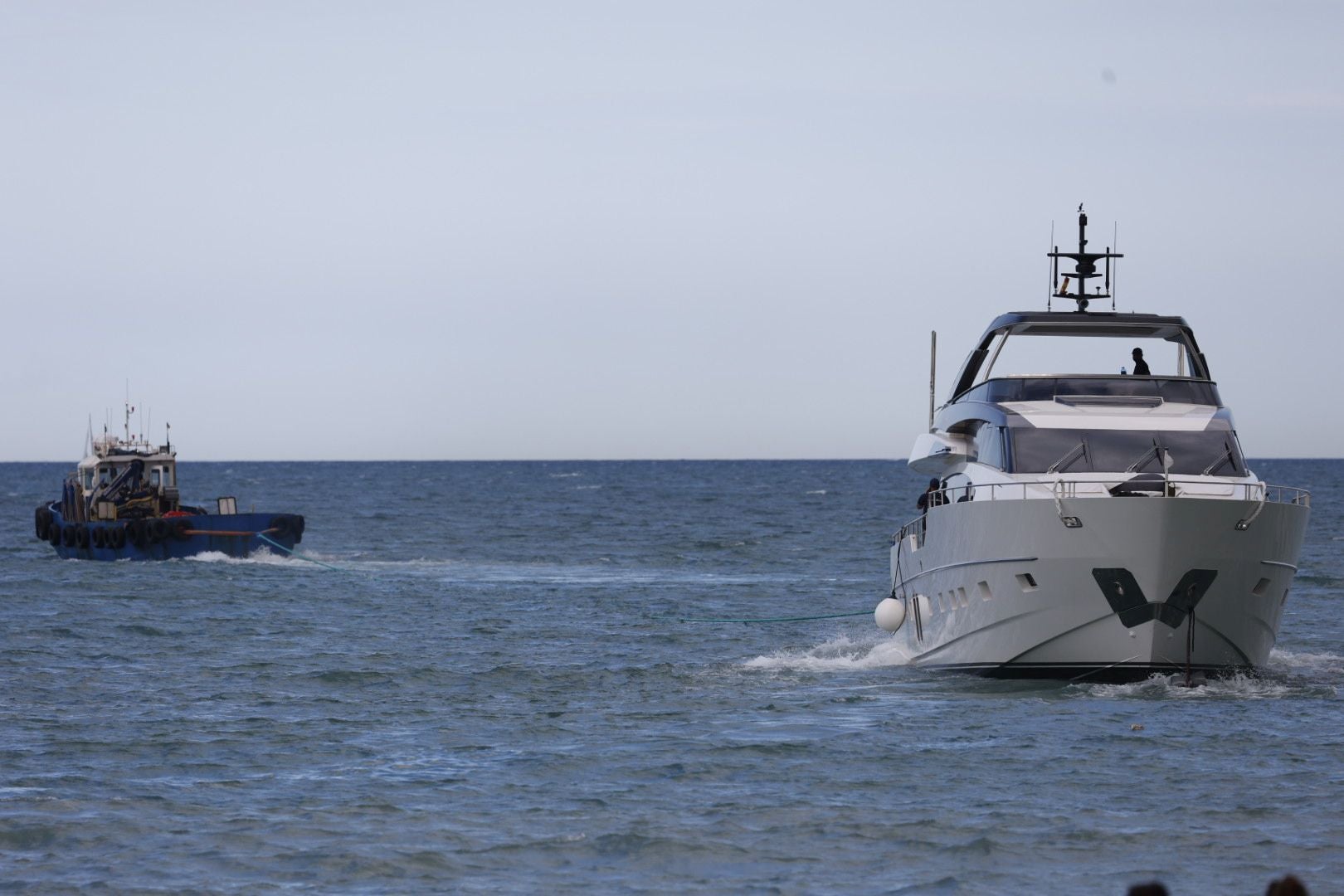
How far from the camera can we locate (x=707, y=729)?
20359mm

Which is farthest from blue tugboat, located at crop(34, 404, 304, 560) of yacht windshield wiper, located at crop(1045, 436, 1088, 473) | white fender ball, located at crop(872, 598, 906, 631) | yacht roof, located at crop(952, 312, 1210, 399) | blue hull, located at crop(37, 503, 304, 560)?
yacht windshield wiper, located at crop(1045, 436, 1088, 473)

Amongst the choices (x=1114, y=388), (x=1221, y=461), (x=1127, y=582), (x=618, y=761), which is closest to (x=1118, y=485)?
(x=1127, y=582)

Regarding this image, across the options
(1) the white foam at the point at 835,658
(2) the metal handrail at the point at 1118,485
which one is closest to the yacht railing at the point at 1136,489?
(2) the metal handrail at the point at 1118,485

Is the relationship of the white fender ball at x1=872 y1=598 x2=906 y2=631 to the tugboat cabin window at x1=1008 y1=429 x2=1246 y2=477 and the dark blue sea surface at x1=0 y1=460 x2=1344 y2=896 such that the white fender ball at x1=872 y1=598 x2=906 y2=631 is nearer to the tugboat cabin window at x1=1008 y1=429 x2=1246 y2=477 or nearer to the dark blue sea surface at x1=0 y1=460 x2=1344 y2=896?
the dark blue sea surface at x1=0 y1=460 x2=1344 y2=896

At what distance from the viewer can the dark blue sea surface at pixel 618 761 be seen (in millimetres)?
14070

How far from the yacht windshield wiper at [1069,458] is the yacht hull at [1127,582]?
3.89 feet

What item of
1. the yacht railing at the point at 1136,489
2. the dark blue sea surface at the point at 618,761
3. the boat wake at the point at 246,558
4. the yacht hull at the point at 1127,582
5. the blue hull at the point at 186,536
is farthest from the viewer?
the blue hull at the point at 186,536

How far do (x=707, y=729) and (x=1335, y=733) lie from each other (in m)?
7.24

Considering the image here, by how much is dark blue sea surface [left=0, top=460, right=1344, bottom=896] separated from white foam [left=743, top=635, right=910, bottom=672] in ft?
0.42

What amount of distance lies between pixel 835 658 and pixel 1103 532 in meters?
8.79

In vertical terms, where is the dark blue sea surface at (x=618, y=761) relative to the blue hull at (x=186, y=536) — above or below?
below

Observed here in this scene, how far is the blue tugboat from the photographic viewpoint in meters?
53.2

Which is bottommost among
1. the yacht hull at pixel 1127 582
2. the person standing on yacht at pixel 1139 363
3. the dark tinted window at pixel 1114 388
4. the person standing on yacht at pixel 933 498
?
the yacht hull at pixel 1127 582

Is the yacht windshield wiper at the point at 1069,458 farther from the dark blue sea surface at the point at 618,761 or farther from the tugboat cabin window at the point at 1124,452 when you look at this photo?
the dark blue sea surface at the point at 618,761
